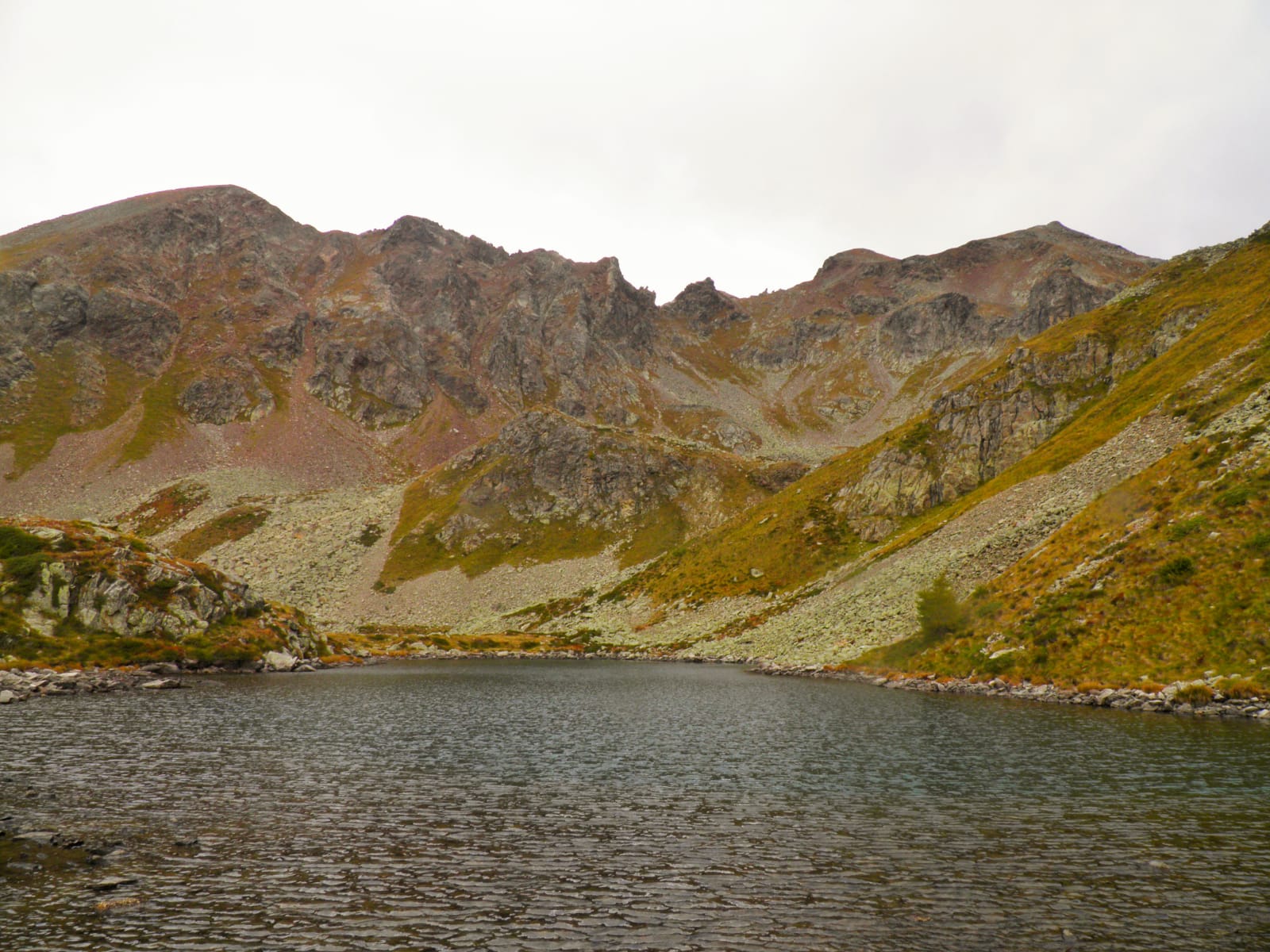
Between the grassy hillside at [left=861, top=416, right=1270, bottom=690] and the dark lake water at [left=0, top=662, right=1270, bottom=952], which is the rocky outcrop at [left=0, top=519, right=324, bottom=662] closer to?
the dark lake water at [left=0, top=662, right=1270, bottom=952]

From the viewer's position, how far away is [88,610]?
73.4 meters

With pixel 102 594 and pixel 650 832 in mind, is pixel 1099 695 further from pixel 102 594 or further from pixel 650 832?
pixel 102 594

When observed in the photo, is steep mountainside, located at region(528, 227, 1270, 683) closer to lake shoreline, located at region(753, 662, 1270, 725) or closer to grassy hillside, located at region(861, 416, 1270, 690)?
grassy hillside, located at region(861, 416, 1270, 690)

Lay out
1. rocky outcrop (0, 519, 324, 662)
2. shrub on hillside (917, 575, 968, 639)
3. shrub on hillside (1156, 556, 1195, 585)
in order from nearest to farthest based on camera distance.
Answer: shrub on hillside (1156, 556, 1195, 585)
rocky outcrop (0, 519, 324, 662)
shrub on hillside (917, 575, 968, 639)

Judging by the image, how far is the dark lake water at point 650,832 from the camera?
1647 cm

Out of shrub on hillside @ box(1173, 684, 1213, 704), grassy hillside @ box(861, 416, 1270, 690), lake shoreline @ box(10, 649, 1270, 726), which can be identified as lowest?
lake shoreline @ box(10, 649, 1270, 726)

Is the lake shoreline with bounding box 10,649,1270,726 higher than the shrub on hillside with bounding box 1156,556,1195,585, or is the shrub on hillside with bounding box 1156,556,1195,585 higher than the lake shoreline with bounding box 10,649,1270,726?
the shrub on hillside with bounding box 1156,556,1195,585

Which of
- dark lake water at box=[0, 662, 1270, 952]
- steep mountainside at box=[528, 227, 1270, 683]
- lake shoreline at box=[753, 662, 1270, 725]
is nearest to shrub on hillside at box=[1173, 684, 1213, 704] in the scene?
lake shoreline at box=[753, 662, 1270, 725]

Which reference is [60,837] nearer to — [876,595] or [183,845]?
[183,845]

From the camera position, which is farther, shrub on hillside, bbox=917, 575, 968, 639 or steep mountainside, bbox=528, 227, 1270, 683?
shrub on hillside, bbox=917, 575, 968, 639

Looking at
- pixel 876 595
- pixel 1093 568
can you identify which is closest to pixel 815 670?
pixel 876 595

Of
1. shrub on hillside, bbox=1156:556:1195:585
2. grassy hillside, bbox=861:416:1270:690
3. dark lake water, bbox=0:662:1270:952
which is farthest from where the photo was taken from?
shrub on hillside, bbox=1156:556:1195:585

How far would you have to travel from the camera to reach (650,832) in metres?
24.2

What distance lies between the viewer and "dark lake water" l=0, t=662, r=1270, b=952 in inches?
648
